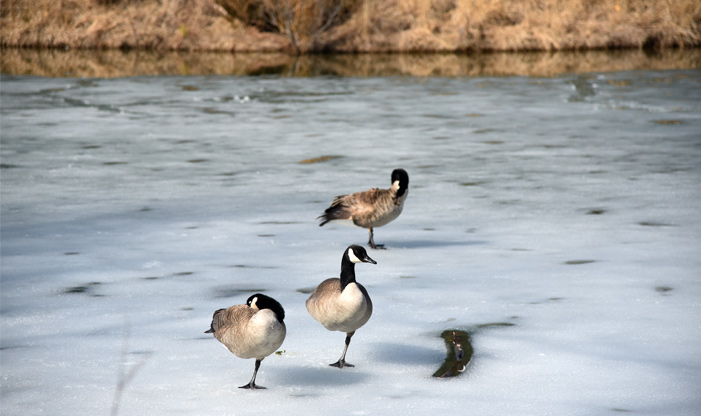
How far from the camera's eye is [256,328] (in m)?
3.28

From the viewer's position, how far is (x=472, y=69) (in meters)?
20.3

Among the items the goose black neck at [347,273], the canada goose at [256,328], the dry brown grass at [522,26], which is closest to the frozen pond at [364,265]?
the canada goose at [256,328]

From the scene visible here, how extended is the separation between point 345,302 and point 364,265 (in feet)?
7.18

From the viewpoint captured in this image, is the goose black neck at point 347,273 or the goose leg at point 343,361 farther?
the goose leg at point 343,361

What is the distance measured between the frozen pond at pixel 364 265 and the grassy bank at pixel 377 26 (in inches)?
533

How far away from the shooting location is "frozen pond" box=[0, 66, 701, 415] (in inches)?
142

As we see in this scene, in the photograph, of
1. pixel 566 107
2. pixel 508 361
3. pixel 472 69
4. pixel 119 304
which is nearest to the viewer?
pixel 508 361

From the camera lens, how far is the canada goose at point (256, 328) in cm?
329

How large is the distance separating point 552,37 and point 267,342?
23.6m

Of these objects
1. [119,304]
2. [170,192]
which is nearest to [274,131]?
[170,192]

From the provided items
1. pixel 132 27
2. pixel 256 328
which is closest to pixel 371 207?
pixel 256 328

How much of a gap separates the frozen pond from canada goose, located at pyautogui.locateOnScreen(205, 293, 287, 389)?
25 cm

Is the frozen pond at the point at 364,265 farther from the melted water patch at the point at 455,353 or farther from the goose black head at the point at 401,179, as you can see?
the goose black head at the point at 401,179

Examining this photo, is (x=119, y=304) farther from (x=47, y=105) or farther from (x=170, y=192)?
(x=47, y=105)
